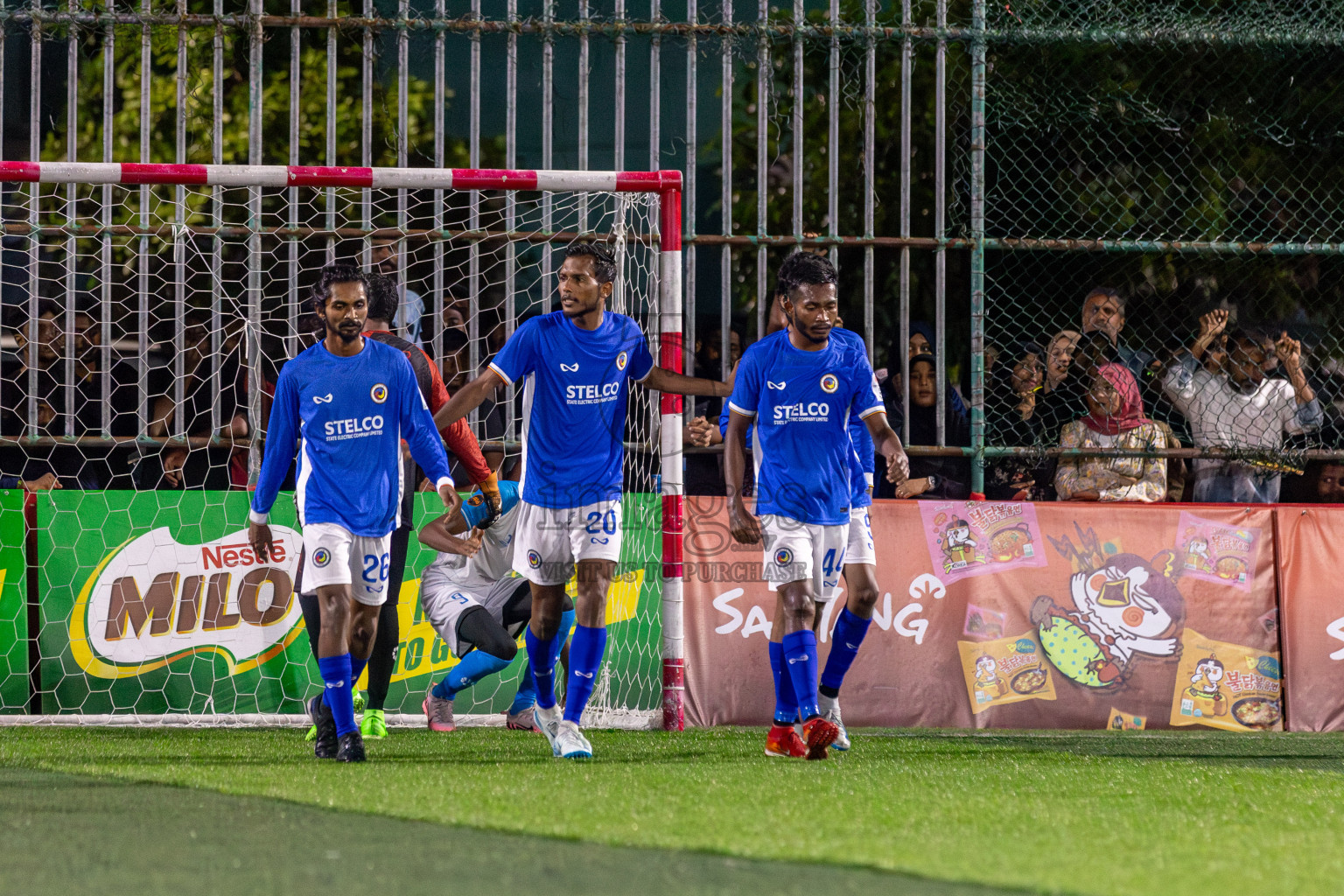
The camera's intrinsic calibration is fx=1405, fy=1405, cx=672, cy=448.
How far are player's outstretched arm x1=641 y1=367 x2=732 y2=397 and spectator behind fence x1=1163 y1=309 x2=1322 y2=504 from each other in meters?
3.65

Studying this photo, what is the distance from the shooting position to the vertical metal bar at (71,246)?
7.92 meters

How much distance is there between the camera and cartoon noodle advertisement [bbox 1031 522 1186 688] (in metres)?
7.73

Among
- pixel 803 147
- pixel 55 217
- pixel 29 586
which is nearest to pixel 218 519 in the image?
pixel 29 586

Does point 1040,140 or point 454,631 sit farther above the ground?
point 1040,140

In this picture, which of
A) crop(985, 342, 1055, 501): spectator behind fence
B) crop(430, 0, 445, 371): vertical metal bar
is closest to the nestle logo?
crop(430, 0, 445, 371): vertical metal bar

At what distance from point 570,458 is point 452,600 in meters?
1.76

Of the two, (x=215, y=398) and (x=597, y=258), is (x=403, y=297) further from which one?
(x=597, y=258)

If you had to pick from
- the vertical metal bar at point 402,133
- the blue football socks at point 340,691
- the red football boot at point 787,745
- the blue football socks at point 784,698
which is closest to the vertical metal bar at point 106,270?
the vertical metal bar at point 402,133

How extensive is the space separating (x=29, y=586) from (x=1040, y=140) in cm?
641

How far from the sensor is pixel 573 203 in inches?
324

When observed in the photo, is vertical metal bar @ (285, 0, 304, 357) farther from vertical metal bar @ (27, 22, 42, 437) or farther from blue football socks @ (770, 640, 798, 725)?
blue football socks @ (770, 640, 798, 725)

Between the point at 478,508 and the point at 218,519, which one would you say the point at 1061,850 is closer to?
the point at 478,508

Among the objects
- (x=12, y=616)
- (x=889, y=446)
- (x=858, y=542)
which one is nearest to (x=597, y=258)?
(x=889, y=446)

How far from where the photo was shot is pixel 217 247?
25.7ft
